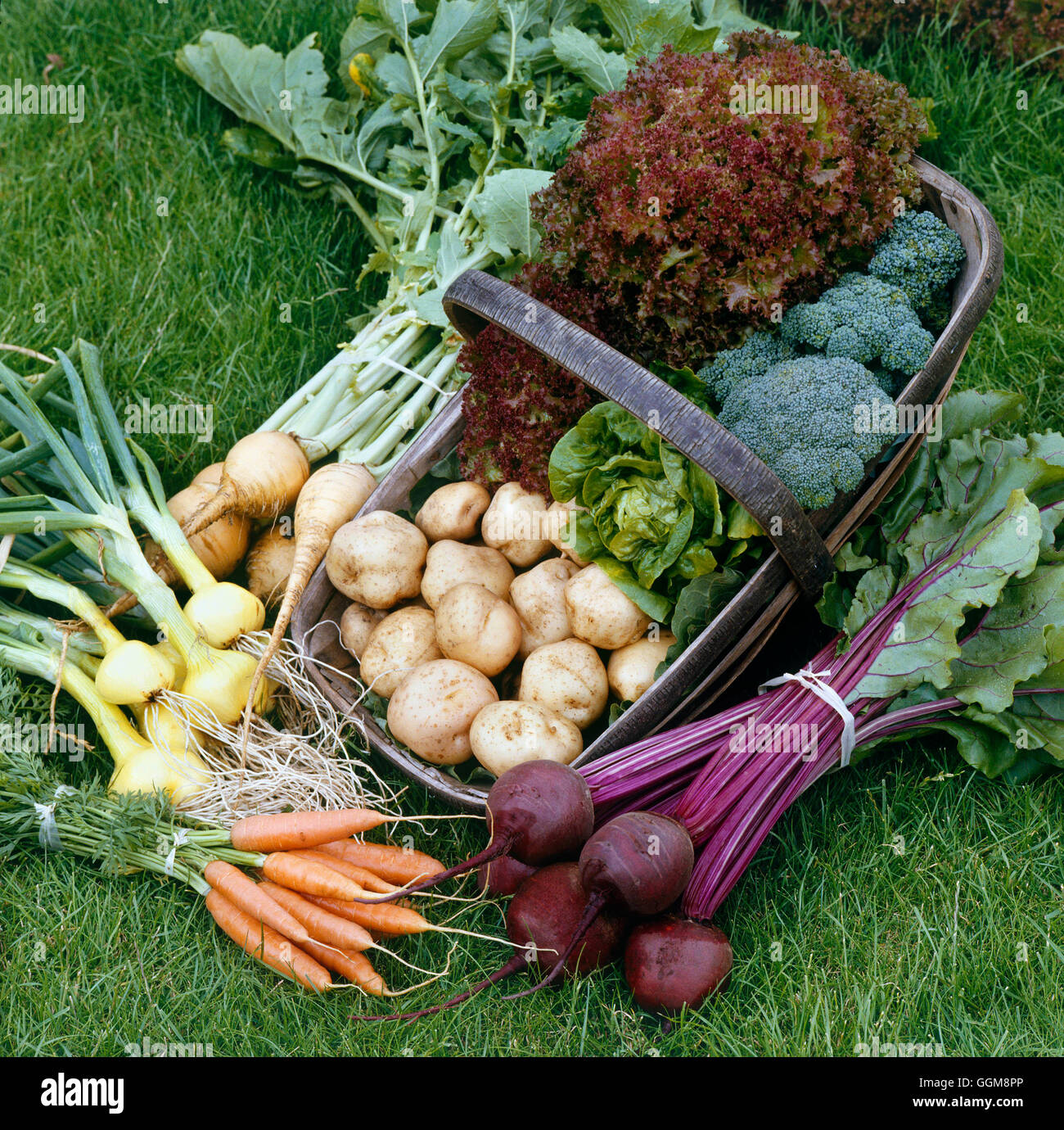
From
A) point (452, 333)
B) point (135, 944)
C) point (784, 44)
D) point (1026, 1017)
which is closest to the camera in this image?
point (1026, 1017)

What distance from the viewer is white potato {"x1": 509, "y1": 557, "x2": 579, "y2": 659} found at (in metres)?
2.44

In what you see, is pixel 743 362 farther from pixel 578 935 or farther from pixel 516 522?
pixel 578 935

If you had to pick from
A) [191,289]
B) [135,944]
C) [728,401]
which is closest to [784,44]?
[728,401]

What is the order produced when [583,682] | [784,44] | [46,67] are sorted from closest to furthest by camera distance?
[583,682]
[784,44]
[46,67]

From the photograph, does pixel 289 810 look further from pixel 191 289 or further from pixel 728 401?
pixel 191 289

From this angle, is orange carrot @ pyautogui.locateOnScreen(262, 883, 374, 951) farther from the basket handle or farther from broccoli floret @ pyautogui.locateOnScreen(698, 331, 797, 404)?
broccoli floret @ pyautogui.locateOnScreen(698, 331, 797, 404)

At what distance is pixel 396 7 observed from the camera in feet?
10.3

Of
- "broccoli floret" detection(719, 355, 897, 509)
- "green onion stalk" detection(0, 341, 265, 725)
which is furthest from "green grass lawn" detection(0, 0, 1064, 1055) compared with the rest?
"broccoli floret" detection(719, 355, 897, 509)

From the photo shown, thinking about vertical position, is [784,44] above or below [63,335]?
above

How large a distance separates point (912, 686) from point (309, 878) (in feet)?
4.40

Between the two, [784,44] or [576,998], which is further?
[784,44]

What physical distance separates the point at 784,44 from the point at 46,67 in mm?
2763

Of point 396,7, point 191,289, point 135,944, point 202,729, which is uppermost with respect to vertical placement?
point 396,7

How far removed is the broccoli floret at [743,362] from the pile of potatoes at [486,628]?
1.53 ft
